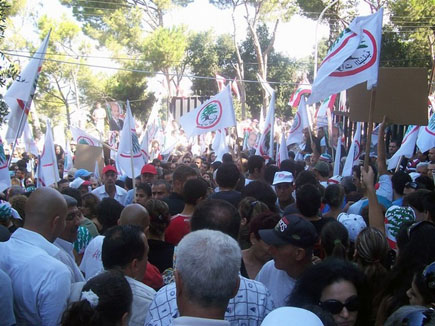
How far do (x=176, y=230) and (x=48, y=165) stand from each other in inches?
222

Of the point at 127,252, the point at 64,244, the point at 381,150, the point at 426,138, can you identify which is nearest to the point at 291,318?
the point at 127,252

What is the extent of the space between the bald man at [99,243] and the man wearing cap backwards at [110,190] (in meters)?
4.18

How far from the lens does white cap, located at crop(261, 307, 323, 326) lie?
1.86 meters

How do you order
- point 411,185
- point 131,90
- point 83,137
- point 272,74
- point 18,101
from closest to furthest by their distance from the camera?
point 411,185
point 18,101
point 83,137
point 131,90
point 272,74

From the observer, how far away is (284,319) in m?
1.87

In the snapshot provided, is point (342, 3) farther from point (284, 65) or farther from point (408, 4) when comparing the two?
point (284, 65)

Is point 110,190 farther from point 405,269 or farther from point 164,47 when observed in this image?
point 164,47

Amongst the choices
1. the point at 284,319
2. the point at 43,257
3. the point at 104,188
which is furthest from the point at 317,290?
the point at 104,188

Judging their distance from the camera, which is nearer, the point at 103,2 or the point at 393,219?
the point at 393,219

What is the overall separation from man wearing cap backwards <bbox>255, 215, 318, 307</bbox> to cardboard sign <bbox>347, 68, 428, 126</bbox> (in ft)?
10.6

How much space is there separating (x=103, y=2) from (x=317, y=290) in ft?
138

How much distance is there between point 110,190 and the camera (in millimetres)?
8805

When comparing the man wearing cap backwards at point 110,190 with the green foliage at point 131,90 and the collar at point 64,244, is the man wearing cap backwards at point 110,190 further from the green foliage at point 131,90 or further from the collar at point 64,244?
the green foliage at point 131,90

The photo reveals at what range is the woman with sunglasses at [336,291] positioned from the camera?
2762 millimetres
